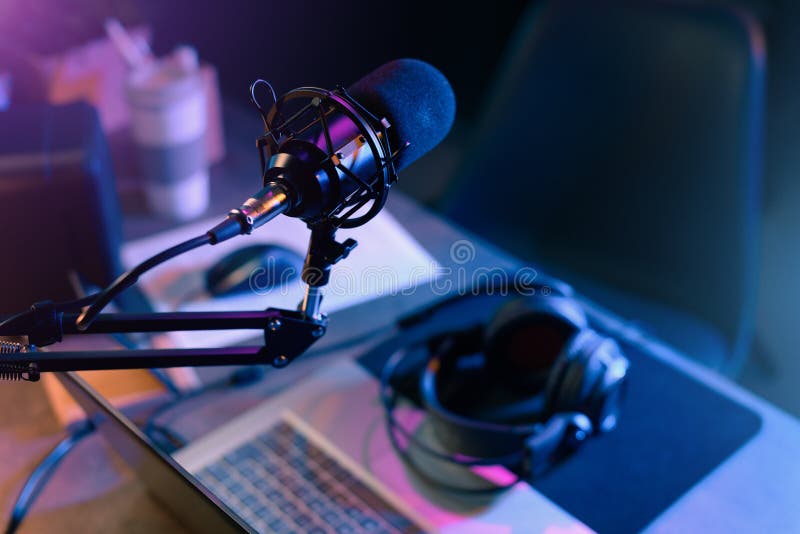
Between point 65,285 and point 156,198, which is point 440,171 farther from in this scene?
point 65,285

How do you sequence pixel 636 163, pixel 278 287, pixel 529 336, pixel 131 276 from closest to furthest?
pixel 131 276 < pixel 529 336 < pixel 278 287 < pixel 636 163

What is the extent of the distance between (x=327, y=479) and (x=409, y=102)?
1.43ft

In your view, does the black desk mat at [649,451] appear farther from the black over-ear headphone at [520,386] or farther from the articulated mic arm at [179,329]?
the articulated mic arm at [179,329]

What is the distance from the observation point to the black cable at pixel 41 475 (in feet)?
2.42

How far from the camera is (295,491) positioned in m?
0.75

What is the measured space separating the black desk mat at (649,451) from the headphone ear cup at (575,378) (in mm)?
75

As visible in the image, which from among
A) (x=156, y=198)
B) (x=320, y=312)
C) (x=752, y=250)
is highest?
(x=320, y=312)

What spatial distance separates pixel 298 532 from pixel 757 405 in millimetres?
575

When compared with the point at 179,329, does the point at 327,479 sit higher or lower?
lower

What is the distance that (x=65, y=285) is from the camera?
3.17 feet

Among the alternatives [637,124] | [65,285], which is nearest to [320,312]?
[65,285]

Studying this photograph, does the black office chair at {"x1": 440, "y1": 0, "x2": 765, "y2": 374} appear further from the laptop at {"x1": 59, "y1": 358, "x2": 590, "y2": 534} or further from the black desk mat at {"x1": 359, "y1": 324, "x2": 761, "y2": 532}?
the laptop at {"x1": 59, "y1": 358, "x2": 590, "y2": 534}

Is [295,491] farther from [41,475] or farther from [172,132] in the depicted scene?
[172,132]

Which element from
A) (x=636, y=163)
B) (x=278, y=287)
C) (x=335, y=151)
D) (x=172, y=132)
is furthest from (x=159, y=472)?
(x=636, y=163)
